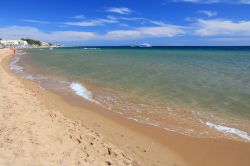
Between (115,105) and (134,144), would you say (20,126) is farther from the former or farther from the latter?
(115,105)

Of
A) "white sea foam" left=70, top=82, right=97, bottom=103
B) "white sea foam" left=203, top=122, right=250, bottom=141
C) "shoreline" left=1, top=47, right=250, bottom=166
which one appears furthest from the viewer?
"white sea foam" left=70, top=82, right=97, bottom=103

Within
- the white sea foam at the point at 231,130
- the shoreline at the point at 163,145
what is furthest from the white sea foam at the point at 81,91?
the white sea foam at the point at 231,130

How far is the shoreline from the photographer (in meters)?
7.17

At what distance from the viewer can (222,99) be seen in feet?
46.3

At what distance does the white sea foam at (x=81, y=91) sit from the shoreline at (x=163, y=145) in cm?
384

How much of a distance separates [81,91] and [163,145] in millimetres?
9036

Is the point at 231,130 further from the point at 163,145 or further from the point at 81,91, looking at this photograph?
the point at 81,91

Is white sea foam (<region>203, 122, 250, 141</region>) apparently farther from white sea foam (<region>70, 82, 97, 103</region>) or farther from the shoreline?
white sea foam (<region>70, 82, 97, 103</region>)

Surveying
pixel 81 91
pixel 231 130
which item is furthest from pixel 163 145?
pixel 81 91

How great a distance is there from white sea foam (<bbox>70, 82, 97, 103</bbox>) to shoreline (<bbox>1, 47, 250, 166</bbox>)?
384 centimetres

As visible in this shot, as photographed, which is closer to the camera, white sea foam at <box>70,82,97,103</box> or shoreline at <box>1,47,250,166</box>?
shoreline at <box>1,47,250,166</box>

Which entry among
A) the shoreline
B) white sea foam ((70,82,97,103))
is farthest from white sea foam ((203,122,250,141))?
white sea foam ((70,82,97,103))

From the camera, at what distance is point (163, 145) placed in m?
8.06

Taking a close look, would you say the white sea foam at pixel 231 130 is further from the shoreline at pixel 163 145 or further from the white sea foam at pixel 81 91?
the white sea foam at pixel 81 91
